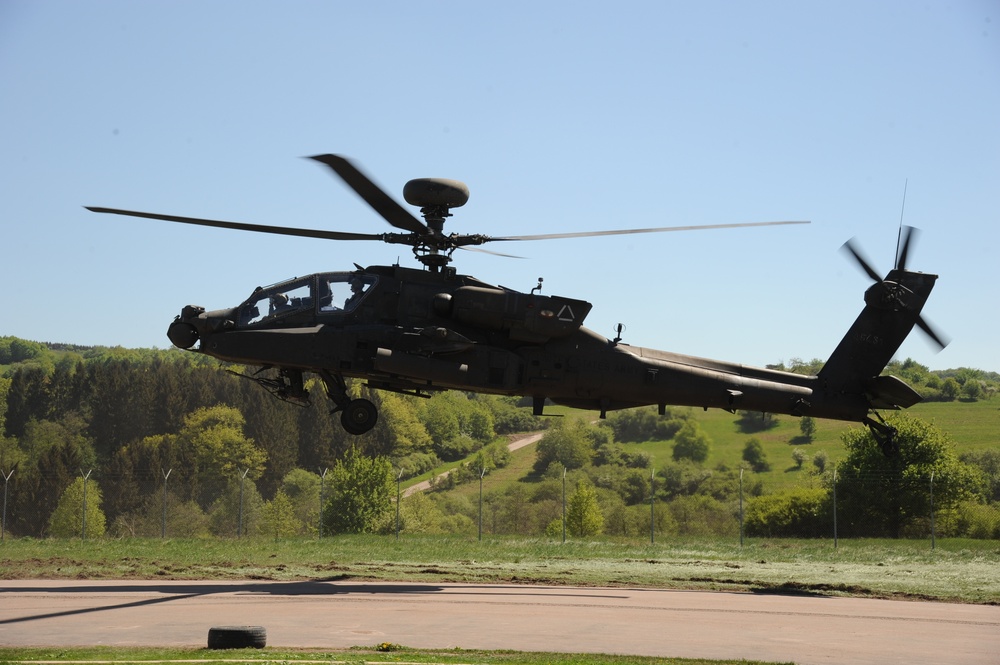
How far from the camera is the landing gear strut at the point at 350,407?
65.7ft

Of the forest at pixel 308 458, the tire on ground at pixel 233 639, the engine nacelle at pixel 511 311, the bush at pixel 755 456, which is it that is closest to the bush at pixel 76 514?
the forest at pixel 308 458

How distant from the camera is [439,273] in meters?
20.2

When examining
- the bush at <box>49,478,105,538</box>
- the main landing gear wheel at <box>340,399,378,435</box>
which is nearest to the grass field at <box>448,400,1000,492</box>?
the bush at <box>49,478,105,538</box>

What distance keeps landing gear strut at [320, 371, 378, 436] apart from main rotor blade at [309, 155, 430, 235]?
11.2 ft

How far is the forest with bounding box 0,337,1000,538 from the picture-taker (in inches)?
2393

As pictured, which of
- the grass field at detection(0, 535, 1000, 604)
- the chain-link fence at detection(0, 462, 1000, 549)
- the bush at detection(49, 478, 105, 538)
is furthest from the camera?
the bush at detection(49, 478, 105, 538)

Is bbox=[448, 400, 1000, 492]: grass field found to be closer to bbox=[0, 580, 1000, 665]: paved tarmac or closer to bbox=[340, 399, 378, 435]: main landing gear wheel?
bbox=[0, 580, 1000, 665]: paved tarmac

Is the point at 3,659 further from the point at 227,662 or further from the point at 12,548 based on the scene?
the point at 12,548

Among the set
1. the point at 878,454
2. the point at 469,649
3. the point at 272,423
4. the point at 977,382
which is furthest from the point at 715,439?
the point at 469,649

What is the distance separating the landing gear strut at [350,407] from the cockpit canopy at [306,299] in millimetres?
1398

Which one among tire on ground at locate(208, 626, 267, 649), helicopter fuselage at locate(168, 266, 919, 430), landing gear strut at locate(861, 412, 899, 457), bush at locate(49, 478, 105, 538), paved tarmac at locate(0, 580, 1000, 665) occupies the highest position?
helicopter fuselage at locate(168, 266, 919, 430)

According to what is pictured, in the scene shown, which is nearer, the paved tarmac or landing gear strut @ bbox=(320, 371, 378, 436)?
the paved tarmac

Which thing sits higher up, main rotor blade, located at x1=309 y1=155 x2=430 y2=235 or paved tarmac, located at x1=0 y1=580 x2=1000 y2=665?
main rotor blade, located at x1=309 y1=155 x2=430 y2=235

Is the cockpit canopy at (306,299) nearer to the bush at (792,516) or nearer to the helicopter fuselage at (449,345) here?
the helicopter fuselage at (449,345)
